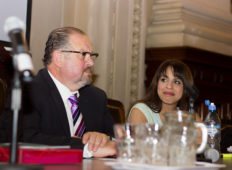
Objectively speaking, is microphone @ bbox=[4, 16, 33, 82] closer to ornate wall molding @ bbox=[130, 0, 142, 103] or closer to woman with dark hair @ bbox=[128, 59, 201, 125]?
woman with dark hair @ bbox=[128, 59, 201, 125]

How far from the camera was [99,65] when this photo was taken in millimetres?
4816

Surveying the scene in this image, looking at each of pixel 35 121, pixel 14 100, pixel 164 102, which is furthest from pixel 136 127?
pixel 164 102

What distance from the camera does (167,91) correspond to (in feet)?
11.9

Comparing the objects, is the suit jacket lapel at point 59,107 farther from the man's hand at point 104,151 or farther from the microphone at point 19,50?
the microphone at point 19,50

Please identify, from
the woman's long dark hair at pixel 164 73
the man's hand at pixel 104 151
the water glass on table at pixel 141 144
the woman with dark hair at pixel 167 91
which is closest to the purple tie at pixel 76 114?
the man's hand at pixel 104 151

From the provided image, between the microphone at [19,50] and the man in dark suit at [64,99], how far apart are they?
1.10 metres

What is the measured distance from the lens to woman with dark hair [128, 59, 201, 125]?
3.62 m

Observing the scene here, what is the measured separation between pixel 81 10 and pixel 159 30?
1173 millimetres

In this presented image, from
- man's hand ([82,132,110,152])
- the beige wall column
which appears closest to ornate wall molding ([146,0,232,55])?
the beige wall column

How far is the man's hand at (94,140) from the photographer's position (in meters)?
2.40

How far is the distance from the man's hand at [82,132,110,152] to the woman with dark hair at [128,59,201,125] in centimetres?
107

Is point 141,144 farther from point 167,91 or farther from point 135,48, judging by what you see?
point 135,48

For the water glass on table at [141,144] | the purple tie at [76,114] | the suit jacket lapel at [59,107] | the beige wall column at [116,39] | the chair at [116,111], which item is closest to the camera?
the water glass on table at [141,144]

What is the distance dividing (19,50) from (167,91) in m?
2.34
